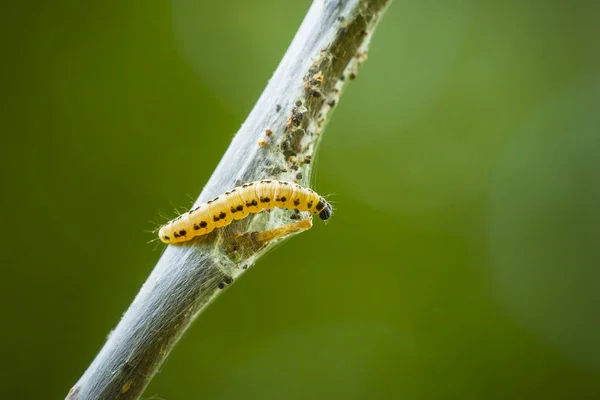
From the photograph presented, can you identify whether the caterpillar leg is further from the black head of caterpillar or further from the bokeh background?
the bokeh background

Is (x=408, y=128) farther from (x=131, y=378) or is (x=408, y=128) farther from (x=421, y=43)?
(x=131, y=378)

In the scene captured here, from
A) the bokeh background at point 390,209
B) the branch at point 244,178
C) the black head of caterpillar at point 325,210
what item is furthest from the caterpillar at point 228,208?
the bokeh background at point 390,209

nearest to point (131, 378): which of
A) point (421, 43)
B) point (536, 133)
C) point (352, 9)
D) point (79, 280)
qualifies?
point (352, 9)

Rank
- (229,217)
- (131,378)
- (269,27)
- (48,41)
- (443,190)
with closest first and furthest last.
A: (131,378)
(229,217)
(48,41)
(269,27)
(443,190)

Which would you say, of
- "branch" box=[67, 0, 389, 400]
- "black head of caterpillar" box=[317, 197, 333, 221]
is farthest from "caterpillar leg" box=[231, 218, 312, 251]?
"black head of caterpillar" box=[317, 197, 333, 221]

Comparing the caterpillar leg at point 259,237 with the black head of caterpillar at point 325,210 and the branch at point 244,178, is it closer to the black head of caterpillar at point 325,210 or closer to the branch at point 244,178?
the branch at point 244,178

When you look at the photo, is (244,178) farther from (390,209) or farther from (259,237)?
(390,209)
